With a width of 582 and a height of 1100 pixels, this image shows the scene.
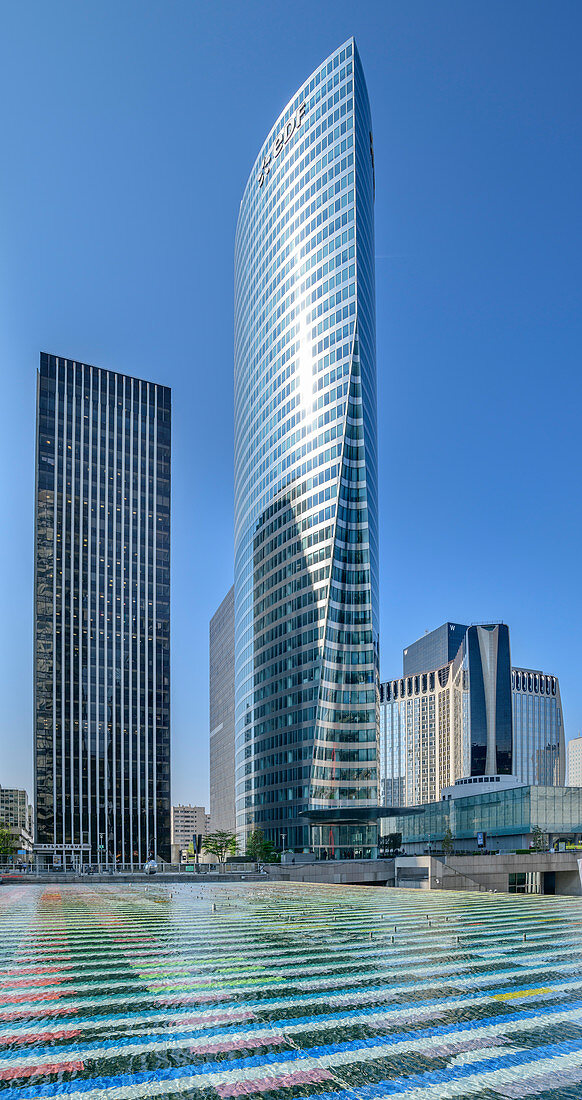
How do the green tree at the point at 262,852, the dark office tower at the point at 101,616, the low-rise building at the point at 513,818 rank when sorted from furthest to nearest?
1. the dark office tower at the point at 101,616
2. the low-rise building at the point at 513,818
3. the green tree at the point at 262,852

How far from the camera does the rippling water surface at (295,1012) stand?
6.96 m

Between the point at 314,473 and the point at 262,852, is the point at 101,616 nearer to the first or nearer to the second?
the point at 314,473

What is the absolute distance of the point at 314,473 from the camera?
10938cm

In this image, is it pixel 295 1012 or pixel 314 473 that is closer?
pixel 295 1012

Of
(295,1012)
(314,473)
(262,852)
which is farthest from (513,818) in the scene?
(295,1012)

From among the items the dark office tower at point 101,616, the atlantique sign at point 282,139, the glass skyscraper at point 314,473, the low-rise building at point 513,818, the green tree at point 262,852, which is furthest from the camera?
the dark office tower at point 101,616

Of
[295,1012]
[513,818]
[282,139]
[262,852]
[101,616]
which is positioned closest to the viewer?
[295,1012]

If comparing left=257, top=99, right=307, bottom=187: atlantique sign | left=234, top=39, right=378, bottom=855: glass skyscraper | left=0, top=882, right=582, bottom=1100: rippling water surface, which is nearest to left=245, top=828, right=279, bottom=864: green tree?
left=234, top=39, right=378, bottom=855: glass skyscraper

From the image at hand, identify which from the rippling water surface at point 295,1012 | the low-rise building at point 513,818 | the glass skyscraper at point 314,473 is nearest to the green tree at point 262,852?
the glass skyscraper at point 314,473

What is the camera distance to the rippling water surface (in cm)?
696

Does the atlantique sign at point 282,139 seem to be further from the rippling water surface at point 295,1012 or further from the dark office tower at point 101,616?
the rippling water surface at point 295,1012

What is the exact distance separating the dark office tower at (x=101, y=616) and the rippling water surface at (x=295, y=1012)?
14063cm

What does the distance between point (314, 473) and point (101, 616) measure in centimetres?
7147

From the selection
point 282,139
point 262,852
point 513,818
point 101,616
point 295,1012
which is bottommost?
point 262,852
